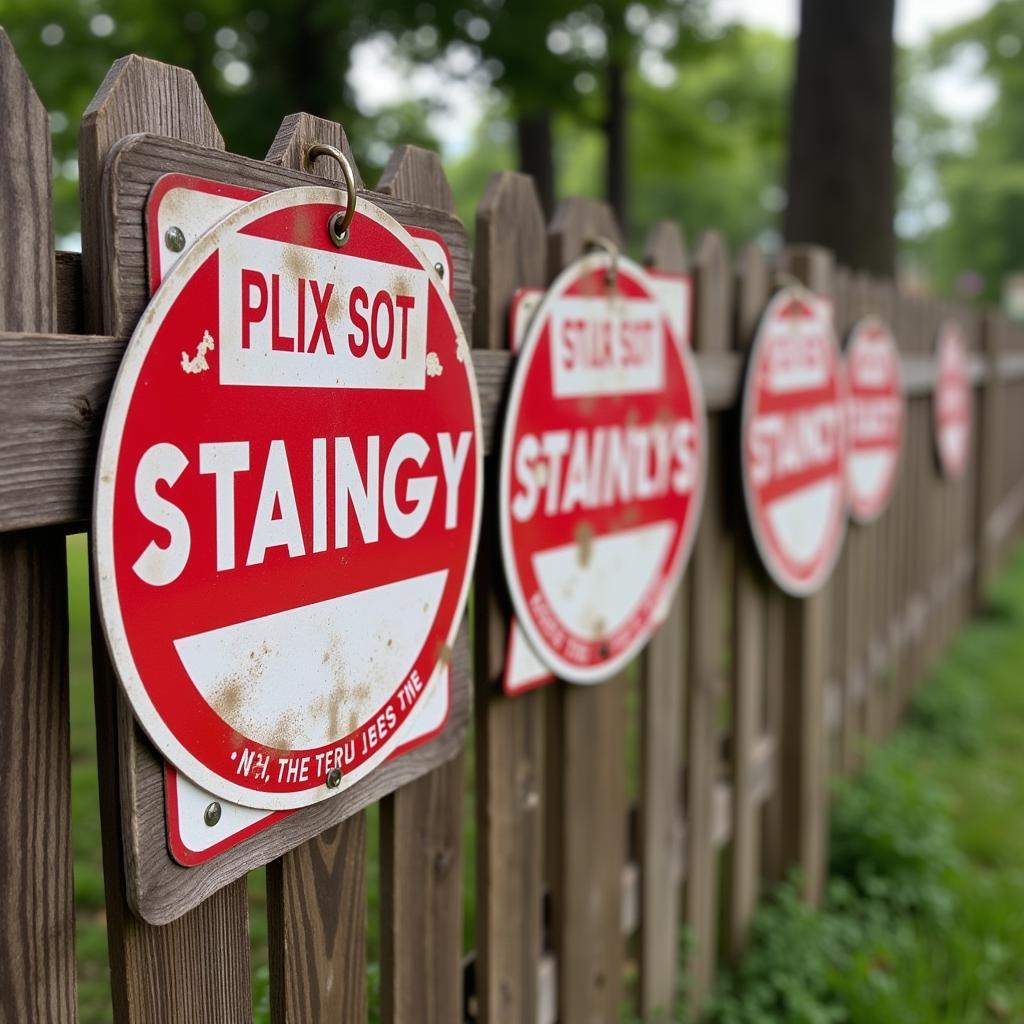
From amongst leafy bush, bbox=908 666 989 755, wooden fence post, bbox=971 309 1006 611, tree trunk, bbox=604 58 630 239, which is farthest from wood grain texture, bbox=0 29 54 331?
tree trunk, bbox=604 58 630 239

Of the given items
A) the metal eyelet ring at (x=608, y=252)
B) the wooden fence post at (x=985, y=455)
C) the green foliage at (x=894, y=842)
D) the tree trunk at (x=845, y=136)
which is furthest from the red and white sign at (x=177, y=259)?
the wooden fence post at (x=985, y=455)

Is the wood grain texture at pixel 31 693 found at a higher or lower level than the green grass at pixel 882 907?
higher

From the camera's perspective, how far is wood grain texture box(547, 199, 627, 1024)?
72.0 inches

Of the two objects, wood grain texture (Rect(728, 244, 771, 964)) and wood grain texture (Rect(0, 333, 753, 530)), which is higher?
wood grain texture (Rect(0, 333, 753, 530))

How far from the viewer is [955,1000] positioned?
247 cm

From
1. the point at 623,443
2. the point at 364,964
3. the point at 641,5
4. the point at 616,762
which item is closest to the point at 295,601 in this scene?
the point at 364,964

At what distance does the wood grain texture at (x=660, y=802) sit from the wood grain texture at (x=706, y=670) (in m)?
0.07

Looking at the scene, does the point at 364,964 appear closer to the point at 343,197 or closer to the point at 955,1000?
the point at 343,197

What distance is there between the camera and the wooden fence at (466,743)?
0.89 meters

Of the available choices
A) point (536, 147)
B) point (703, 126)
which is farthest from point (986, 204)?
point (536, 147)

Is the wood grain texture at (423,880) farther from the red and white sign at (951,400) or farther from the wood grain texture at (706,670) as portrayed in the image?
the red and white sign at (951,400)

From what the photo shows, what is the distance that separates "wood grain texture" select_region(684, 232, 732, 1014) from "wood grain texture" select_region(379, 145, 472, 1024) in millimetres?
951

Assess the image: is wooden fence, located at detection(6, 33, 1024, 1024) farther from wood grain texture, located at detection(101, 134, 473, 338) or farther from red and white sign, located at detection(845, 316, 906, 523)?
red and white sign, located at detection(845, 316, 906, 523)

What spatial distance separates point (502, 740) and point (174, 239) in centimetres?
98
